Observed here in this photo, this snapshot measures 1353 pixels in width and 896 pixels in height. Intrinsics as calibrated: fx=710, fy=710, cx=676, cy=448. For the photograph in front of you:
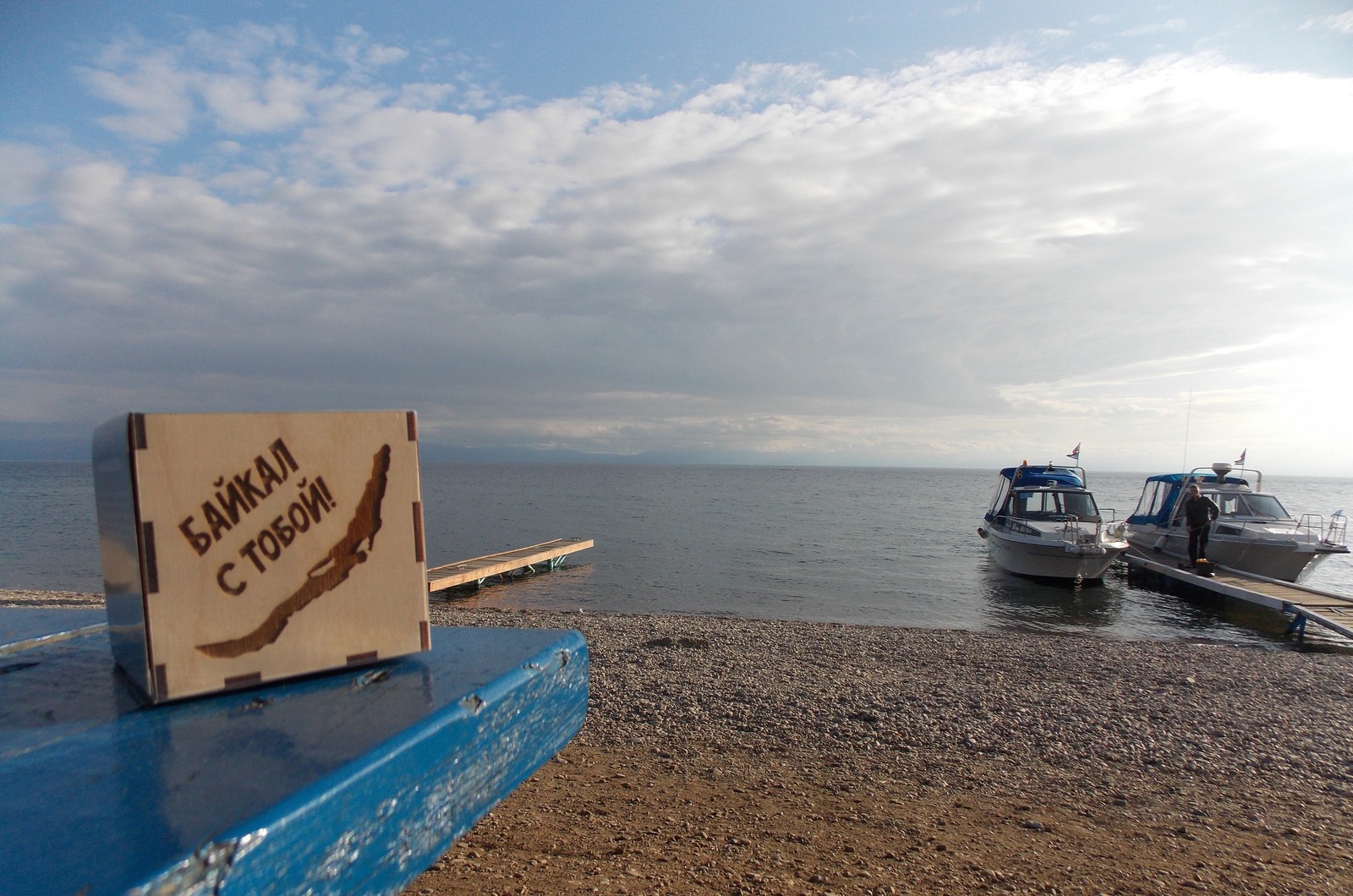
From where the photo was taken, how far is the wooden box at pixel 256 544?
1696 millimetres

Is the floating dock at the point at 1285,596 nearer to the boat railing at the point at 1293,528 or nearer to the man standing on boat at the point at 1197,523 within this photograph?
the man standing on boat at the point at 1197,523

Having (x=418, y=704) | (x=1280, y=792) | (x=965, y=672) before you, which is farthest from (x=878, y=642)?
(x=418, y=704)

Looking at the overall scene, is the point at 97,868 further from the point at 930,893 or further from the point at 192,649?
the point at 930,893

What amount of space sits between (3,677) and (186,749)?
1.07 metres

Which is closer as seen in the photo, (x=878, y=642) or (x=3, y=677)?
(x=3, y=677)

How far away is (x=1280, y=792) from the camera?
21.5 ft

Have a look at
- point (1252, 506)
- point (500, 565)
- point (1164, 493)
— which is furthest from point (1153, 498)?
point (500, 565)

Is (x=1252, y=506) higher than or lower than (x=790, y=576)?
higher

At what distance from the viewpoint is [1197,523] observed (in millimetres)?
21094

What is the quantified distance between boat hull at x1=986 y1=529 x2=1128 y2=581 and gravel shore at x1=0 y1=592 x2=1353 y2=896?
996 centimetres

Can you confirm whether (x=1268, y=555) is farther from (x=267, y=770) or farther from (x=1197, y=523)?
(x=267, y=770)

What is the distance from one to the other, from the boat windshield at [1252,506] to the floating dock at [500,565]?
2235 cm

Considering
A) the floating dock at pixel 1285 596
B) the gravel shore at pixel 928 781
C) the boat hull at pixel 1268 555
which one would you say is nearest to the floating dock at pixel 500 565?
the gravel shore at pixel 928 781

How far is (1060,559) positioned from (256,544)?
79.9ft
